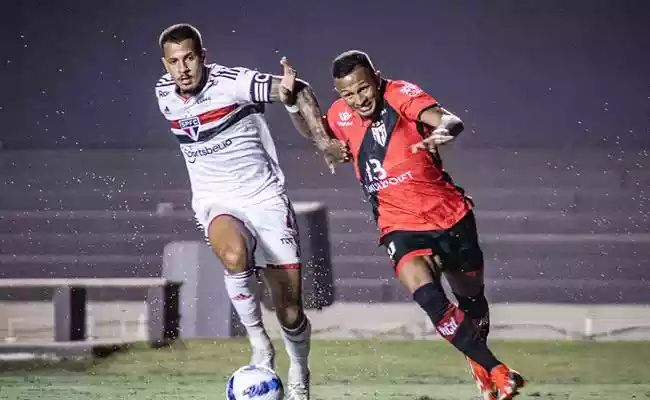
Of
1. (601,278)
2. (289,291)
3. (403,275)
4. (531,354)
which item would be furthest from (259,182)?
(601,278)

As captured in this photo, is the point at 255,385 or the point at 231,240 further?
the point at 231,240

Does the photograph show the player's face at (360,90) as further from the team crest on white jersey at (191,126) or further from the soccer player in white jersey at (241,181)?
the team crest on white jersey at (191,126)

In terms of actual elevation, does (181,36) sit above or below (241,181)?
above

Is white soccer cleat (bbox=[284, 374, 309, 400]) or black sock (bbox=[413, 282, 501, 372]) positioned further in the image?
white soccer cleat (bbox=[284, 374, 309, 400])

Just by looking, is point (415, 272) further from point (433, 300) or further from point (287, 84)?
point (287, 84)

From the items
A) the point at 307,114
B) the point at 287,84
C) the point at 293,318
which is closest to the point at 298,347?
the point at 293,318

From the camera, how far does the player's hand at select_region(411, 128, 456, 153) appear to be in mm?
5254

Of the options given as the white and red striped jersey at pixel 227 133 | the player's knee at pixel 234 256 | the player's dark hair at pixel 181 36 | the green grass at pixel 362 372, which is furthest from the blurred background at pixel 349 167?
the player's dark hair at pixel 181 36

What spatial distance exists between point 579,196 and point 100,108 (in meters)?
5.84

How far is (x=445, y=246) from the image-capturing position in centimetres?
578

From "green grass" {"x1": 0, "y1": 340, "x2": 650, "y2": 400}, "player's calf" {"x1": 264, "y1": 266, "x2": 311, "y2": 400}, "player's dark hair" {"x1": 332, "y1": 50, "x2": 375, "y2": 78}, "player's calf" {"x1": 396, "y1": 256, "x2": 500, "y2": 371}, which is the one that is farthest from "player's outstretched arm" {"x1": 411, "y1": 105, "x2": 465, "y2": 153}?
"green grass" {"x1": 0, "y1": 340, "x2": 650, "y2": 400}

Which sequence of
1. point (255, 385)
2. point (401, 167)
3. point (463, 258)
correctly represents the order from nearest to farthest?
point (255, 385), point (401, 167), point (463, 258)

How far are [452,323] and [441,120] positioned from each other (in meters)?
0.98

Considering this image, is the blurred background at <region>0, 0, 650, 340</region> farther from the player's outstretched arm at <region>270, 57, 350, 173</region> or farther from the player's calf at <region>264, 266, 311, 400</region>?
the player's outstretched arm at <region>270, 57, 350, 173</region>
